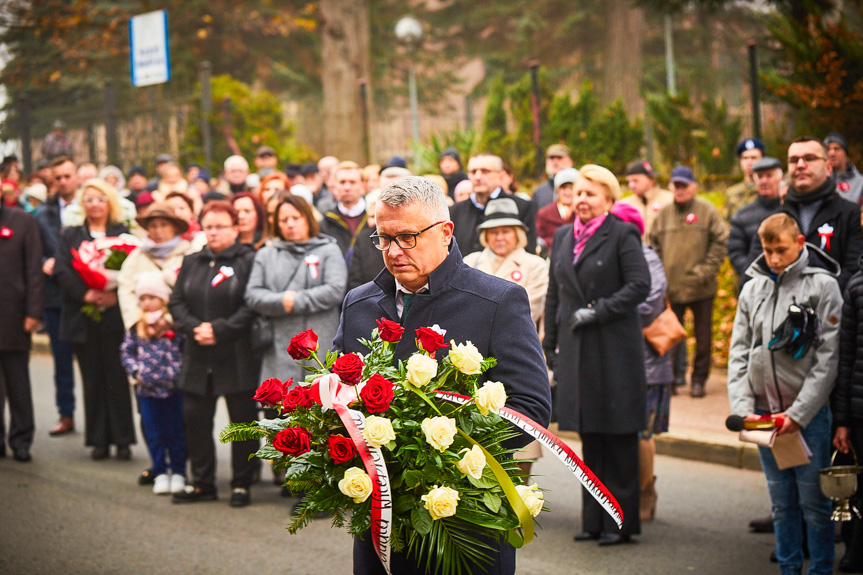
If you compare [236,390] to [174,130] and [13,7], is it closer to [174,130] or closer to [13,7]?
[174,130]

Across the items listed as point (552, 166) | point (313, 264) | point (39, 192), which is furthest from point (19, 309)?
point (39, 192)

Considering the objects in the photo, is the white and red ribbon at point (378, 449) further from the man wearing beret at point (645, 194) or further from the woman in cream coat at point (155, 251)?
the man wearing beret at point (645, 194)

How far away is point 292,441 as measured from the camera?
318 centimetres

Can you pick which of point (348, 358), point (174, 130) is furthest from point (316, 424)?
point (174, 130)

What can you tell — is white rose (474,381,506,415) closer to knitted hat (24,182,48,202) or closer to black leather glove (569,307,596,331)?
black leather glove (569,307,596,331)

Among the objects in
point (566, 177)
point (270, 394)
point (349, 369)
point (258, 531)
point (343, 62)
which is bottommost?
point (258, 531)

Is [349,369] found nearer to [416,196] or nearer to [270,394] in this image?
[270,394]

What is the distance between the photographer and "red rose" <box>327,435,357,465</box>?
3.13 meters

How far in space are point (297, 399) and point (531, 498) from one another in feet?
2.69

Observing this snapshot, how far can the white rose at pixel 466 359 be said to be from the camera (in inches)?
130

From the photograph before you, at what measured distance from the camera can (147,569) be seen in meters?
6.26

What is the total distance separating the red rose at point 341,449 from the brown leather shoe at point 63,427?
8.07m

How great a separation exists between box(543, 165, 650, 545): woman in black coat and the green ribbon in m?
3.36

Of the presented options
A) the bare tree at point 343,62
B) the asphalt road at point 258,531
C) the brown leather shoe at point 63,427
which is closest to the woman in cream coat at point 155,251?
the asphalt road at point 258,531
